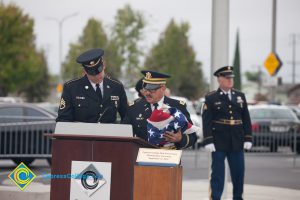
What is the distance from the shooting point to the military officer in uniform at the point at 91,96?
7.46 meters

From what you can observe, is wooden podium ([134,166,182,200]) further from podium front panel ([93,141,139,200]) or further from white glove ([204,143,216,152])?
white glove ([204,143,216,152])

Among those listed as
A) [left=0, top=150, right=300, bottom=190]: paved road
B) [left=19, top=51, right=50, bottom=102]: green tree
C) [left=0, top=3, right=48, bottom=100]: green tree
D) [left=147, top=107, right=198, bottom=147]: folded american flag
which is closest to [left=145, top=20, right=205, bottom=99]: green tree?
[left=19, top=51, right=50, bottom=102]: green tree

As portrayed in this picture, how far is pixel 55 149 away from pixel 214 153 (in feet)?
15.0

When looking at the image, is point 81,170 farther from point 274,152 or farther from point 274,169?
point 274,152

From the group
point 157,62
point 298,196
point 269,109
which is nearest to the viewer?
point 298,196

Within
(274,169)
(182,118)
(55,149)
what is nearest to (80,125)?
(55,149)

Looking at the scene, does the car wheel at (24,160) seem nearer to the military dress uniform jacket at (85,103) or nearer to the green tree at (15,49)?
the military dress uniform jacket at (85,103)

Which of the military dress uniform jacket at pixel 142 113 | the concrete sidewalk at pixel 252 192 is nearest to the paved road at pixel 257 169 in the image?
the concrete sidewalk at pixel 252 192

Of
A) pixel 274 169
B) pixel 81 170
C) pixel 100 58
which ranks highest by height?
pixel 100 58

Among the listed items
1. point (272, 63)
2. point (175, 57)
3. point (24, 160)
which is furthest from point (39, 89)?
point (24, 160)

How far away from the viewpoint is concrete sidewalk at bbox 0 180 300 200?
10.0 m

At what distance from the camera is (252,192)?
1327cm

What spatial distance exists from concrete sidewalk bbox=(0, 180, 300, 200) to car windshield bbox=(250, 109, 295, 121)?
9711 mm

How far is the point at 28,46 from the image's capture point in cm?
6800
